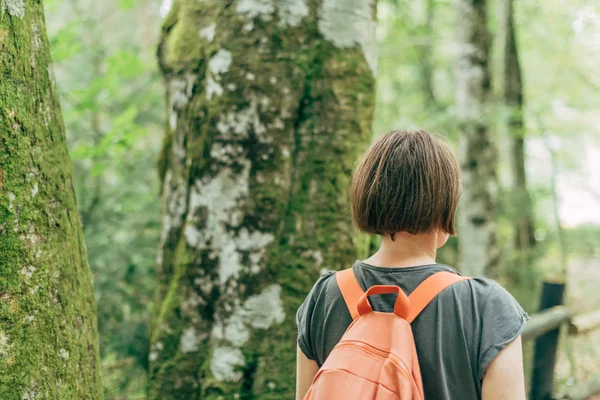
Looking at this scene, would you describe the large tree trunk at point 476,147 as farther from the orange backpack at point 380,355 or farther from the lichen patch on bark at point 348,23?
the orange backpack at point 380,355

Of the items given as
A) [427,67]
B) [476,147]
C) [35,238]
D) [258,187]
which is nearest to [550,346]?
[258,187]

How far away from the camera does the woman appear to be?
1453mm

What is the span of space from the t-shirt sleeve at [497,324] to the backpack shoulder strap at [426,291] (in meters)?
0.11

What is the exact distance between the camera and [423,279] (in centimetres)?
154

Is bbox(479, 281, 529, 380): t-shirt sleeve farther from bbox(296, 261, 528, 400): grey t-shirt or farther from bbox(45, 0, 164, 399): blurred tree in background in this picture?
bbox(45, 0, 164, 399): blurred tree in background

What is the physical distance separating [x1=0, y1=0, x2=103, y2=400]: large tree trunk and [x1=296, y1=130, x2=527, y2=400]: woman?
93cm

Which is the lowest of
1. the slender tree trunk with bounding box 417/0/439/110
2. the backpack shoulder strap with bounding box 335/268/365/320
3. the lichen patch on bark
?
the backpack shoulder strap with bounding box 335/268/365/320

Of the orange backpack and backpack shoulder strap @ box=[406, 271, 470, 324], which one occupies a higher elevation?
backpack shoulder strap @ box=[406, 271, 470, 324]

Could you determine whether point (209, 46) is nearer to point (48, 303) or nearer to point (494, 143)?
point (48, 303)

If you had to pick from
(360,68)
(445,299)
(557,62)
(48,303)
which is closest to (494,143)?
(360,68)

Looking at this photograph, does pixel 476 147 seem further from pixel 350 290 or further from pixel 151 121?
pixel 350 290

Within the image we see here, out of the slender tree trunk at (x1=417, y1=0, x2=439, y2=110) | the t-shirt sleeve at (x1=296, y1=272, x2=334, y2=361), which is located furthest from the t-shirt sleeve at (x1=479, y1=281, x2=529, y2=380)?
the slender tree trunk at (x1=417, y1=0, x2=439, y2=110)

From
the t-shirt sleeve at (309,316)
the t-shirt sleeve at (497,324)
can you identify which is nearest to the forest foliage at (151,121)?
the t-shirt sleeve at (309,316)

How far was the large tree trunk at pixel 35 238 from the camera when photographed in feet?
5.48
